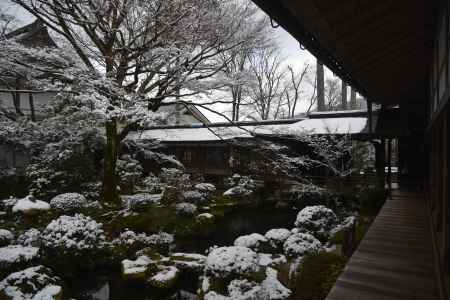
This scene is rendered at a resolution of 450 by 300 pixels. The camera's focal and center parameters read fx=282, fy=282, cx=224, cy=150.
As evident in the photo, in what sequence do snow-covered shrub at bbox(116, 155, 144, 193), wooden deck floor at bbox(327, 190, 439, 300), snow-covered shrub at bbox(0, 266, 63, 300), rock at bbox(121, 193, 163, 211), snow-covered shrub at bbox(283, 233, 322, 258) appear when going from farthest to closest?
snow-covered shrub at bbox(116, 155, 144, 193) < rock at bbox(121, 193, 163, 211) < snow-covered shrub at bbox(283, 233, 322, 258) < snow-covered shrub at bbox(0, 266, 63, 300) < wooden deck floor at bbox(327, 190, 439, 300)

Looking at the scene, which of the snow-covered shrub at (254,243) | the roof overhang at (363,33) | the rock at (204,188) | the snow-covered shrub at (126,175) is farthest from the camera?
the snow-covered shrub at (126,175)

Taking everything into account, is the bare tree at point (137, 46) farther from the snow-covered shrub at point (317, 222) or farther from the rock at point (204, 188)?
the snow-covered shrub at point (317, 222)

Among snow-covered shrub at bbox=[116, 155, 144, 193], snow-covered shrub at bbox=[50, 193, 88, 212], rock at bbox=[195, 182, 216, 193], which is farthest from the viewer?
snow-covered shrub at bbox=[116, 155, 144, 193]

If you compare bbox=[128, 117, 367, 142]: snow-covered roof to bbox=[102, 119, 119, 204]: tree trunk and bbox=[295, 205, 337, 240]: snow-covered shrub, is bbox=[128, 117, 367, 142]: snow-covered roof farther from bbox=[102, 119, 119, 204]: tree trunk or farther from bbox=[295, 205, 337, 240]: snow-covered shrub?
bbox=[295, 205, 337, 240]: snow-covered shrub

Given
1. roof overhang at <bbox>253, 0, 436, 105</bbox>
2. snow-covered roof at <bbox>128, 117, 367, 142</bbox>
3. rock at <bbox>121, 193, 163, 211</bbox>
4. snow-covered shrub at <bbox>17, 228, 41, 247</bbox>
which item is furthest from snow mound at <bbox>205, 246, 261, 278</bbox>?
rock at <bbox>121, 193, 163, 211</bbox>

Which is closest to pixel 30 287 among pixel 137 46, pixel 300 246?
pixel 300 246

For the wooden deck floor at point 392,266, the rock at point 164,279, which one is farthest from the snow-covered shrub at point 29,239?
the wooden deck floor at point 392,266

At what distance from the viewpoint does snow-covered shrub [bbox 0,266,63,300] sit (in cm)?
507

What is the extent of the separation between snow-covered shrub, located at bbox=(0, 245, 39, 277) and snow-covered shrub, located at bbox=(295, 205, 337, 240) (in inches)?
270

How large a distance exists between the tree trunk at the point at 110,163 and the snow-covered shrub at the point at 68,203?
1.15 meters

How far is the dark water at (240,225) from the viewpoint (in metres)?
9.27

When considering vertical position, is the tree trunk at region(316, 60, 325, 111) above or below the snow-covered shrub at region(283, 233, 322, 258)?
above

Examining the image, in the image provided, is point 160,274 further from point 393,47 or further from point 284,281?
point 393,47

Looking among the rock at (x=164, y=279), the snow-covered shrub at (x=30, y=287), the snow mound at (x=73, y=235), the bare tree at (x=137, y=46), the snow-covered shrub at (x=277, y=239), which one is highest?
the bare tree at (x=137, y=46)
